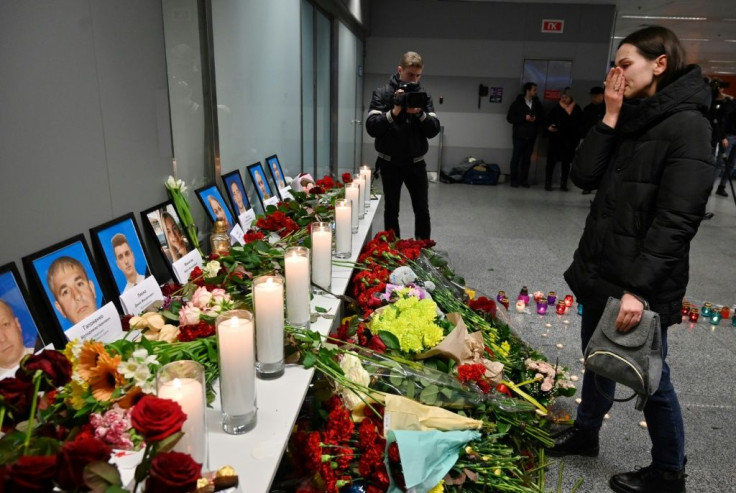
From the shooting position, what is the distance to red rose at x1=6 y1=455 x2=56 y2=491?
1.68 ft

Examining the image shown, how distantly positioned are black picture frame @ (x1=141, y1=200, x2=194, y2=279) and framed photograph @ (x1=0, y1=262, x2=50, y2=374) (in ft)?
1.73

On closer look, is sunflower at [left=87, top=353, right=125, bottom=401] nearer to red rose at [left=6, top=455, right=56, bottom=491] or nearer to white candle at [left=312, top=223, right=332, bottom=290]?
red rose at [left=6, top=455, right=56, bottom=491]

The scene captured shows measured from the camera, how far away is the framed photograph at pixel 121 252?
4.48 ft

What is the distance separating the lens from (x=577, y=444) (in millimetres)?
1871

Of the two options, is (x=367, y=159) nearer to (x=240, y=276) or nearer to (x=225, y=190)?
(x=225, y=190)

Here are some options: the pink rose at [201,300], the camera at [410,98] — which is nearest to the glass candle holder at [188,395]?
the pink rose at [201,300]

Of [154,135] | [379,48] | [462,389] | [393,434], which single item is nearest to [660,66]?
[462,389]

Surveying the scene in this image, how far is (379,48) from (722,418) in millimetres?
7196

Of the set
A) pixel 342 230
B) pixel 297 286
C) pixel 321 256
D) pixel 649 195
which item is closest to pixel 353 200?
pixel 342 230

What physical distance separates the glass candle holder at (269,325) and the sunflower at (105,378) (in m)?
0.29

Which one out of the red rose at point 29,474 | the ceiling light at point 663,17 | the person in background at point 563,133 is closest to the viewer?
the red rose at point 29,474

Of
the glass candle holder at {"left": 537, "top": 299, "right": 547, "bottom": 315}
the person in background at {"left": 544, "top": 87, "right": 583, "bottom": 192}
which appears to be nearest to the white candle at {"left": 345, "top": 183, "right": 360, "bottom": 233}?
the glass candle holder at {"left": 537, "top": 299, "right": 547, "bottom": 315}

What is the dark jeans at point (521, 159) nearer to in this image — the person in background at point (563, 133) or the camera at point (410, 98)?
the person in background at point (563, 133)

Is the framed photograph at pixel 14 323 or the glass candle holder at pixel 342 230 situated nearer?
the framed photograph at pixel 14 323
